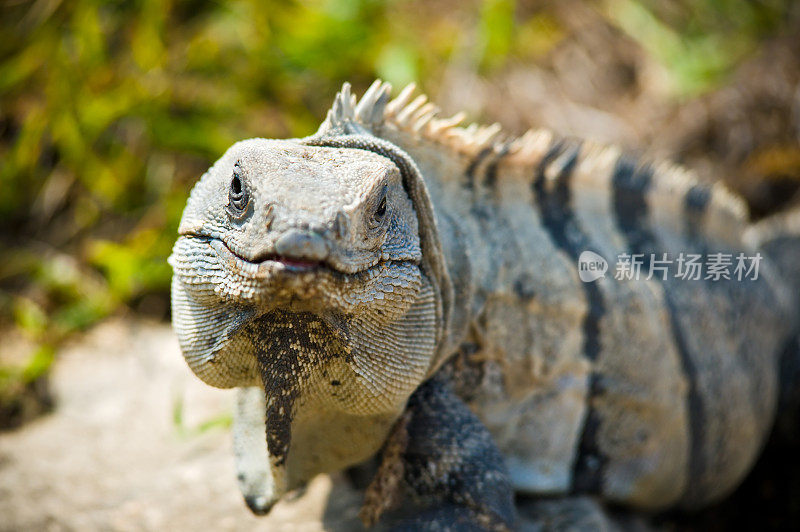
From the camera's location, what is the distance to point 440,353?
2385mm

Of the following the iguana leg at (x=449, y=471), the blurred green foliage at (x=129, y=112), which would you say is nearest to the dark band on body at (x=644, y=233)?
the iguana leg at (x=449, y=471)

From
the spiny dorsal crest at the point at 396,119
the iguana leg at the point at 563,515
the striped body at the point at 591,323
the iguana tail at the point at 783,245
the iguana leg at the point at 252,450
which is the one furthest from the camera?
the iguana tail at the point at 783,245

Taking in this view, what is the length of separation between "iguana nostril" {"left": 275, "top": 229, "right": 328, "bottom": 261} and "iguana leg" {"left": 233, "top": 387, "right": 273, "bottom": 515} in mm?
958

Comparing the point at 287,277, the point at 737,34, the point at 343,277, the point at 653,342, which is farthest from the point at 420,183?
the point at 737,34

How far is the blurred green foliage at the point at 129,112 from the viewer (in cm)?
457

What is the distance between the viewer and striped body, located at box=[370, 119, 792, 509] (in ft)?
8.51

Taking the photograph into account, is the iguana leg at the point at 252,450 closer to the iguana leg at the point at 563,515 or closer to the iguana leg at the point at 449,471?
the iguana leg at the point at 449,471

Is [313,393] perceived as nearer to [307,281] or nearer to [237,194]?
[307,281]

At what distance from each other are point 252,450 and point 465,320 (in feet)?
2.89

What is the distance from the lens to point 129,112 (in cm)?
484

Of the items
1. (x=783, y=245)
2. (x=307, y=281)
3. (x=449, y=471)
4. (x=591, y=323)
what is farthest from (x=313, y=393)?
(x=783, y=245)

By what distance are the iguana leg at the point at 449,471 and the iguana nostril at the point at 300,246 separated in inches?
35.9

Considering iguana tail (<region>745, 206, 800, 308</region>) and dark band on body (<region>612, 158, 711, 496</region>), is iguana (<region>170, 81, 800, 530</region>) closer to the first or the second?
dark band on body (<region>612, 158, 711, 496</region>)

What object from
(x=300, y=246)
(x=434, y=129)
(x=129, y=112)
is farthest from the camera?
(x=129, y=112)
